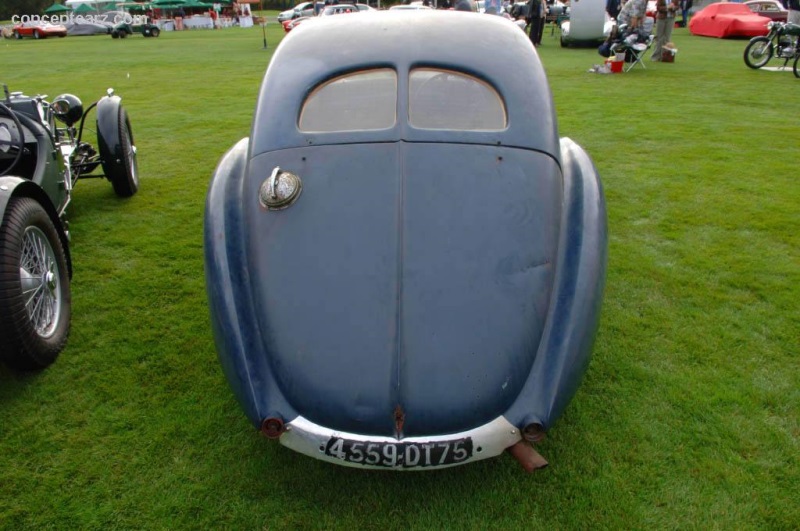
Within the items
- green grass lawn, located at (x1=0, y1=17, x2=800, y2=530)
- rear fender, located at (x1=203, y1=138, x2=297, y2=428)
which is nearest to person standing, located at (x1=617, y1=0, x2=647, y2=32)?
green grass lawn, located at (x1=0, y1=17, x2=800, y2=530)

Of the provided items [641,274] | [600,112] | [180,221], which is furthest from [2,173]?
[600,112]

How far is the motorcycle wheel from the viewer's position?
40.8 feet

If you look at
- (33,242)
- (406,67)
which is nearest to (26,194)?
(33,242)

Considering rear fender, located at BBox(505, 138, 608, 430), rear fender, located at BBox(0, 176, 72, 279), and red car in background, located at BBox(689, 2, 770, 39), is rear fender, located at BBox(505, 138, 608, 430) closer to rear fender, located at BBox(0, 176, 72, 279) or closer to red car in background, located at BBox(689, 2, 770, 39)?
rear fender, located at BBox(0, 176, 72, 279)

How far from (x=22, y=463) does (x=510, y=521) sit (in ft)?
6.48

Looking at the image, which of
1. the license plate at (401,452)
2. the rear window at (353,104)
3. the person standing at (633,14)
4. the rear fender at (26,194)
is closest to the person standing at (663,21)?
the person standing at (633,14)

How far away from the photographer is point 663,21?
40.9ft

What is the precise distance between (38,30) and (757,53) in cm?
3369

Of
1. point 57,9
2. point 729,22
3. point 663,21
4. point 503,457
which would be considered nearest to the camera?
point 503,457

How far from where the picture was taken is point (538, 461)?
6.55 feet

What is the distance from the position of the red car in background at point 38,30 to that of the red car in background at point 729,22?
31556 millimetres

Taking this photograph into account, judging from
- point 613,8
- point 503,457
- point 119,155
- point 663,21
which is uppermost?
point 613,8

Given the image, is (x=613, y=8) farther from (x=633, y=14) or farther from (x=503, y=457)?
(x=503, y=457)

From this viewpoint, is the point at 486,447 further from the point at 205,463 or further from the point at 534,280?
the point at 205,463
